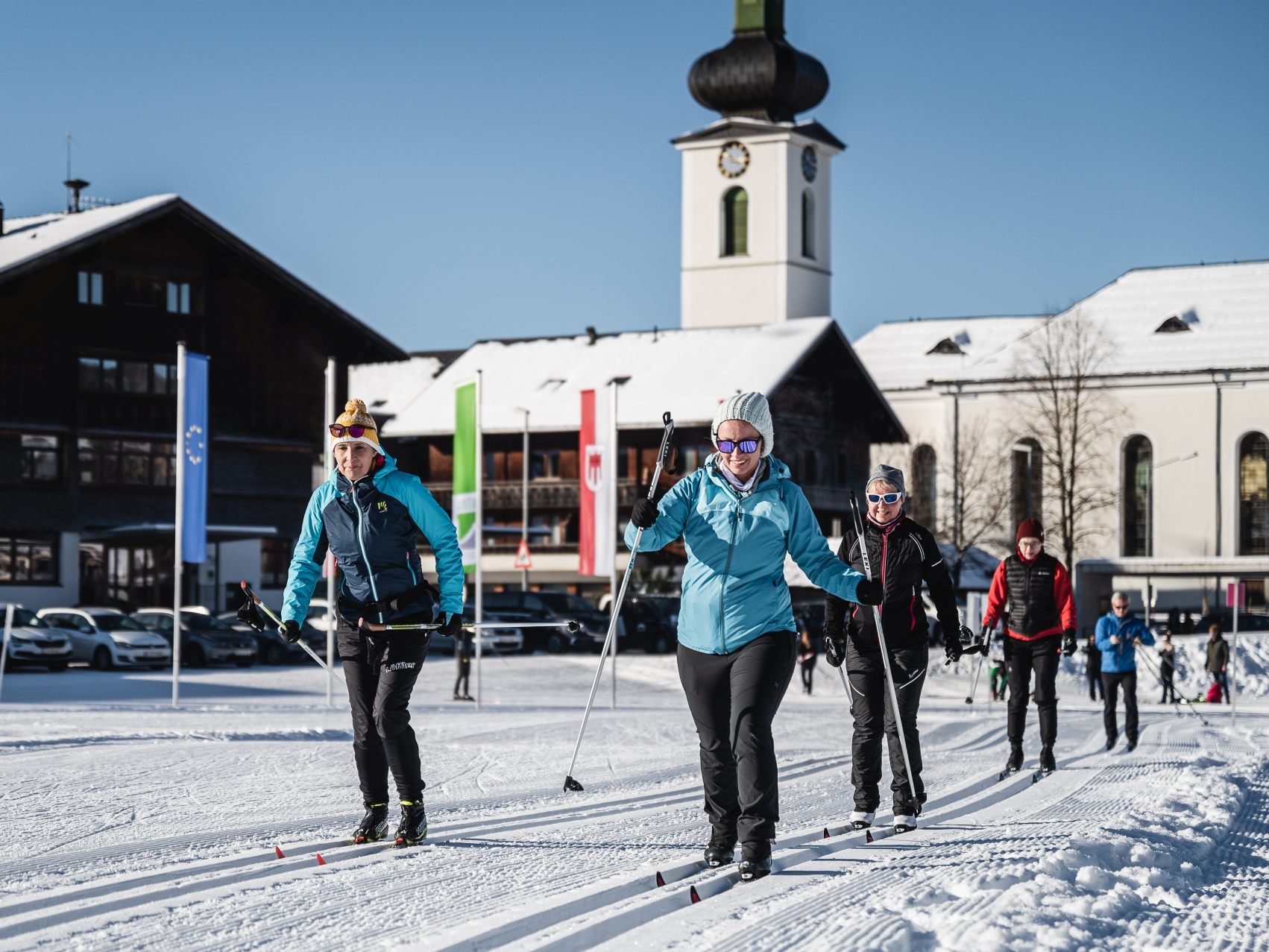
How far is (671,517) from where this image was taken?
25.5 ft

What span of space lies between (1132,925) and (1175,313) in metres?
74.9

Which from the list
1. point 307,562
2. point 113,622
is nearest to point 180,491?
point 113,622

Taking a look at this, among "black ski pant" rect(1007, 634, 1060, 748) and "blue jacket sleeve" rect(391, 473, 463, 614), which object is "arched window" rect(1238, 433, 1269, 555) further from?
"blue jacket sleeve" rect(391, 473, 463, 614)

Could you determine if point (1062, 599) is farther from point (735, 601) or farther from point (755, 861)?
point (755, 861)

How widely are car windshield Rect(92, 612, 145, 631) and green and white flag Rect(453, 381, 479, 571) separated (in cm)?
1313

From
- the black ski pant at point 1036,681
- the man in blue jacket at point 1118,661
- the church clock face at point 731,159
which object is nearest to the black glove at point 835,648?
the black ski pant at point 1036,681

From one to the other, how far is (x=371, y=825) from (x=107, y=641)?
28374mm

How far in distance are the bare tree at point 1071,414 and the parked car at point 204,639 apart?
36.0 meters

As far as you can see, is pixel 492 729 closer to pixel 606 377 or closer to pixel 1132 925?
pixel 1132 925

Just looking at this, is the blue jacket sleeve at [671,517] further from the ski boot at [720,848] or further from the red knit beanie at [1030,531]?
the red knit beanie at [1030,531]

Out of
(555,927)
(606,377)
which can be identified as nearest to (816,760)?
(555,927)

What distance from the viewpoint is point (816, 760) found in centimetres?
1464

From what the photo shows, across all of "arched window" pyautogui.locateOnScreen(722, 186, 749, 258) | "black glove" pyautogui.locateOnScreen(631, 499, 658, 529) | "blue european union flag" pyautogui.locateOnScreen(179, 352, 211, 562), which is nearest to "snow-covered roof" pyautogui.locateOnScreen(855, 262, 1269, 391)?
"arched window" pyautogui.locateOnScreen(722, 186, 749, 258)

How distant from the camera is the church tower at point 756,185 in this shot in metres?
79.8
